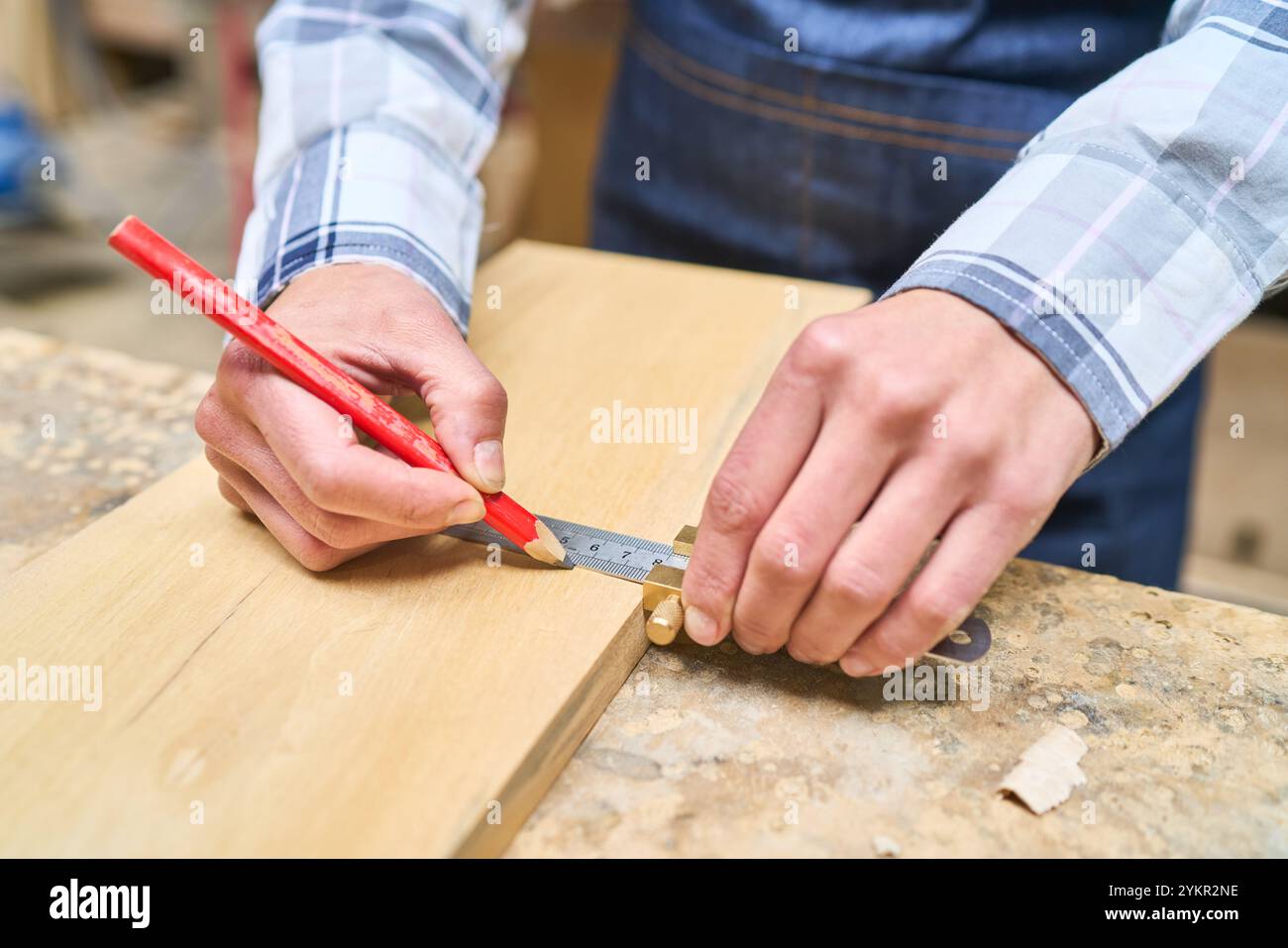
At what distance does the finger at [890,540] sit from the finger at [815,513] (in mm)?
14

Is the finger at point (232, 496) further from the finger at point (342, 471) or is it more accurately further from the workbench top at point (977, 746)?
the workbench top at point (977, 746)

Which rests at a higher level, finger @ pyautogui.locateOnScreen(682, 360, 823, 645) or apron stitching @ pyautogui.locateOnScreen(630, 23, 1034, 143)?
apron stitching @ pyautogui.locateOnScreen(630, 23, 1034, 143)

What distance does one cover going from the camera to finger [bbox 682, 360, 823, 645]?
86cm

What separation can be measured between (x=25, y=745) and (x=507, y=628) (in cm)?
40

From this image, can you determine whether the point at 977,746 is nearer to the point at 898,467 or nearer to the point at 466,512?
the point at 898,467

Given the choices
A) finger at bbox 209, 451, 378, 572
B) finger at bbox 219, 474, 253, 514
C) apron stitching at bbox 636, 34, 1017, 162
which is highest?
apron stitching at bbox 636, 34, 1017, 162

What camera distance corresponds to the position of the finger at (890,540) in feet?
2.74

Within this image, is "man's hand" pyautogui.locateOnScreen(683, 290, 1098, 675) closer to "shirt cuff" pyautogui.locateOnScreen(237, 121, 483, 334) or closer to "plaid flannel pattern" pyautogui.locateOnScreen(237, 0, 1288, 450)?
"plaid flannel pattern" pyautogui.locateOnScreen(237, 0, 1288, 450)

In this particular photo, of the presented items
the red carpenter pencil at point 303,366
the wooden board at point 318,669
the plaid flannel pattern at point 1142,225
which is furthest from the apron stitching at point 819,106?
the red carpenter pencil at point 303,366

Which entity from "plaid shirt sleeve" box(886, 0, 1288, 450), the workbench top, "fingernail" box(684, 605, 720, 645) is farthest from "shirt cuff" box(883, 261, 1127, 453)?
"fingernail" box(684, 605, 720, 645)

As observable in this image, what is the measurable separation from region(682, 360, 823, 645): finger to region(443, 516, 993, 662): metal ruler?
89mm

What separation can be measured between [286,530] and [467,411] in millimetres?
219

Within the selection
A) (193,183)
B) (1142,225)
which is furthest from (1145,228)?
(193,183)
